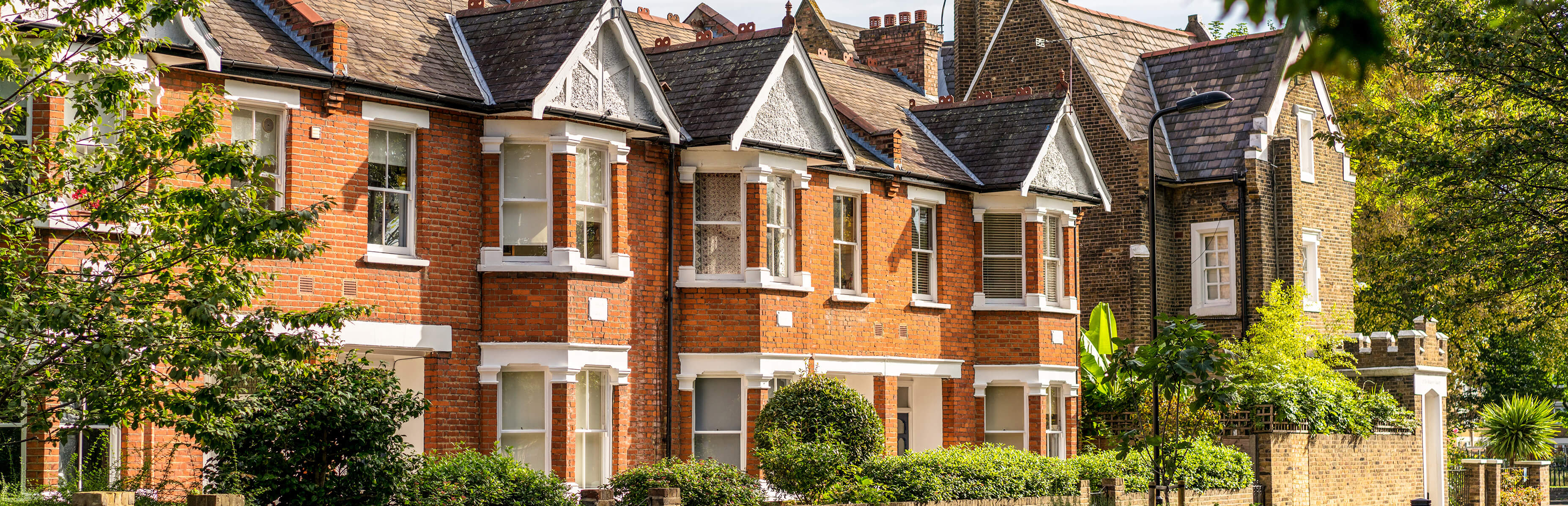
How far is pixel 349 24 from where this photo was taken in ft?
70.8

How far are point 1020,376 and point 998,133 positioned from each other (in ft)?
14.9

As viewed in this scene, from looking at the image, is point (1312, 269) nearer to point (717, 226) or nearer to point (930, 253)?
point (930, 253)

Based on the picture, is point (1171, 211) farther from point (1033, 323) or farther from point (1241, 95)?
point (1033, 323)

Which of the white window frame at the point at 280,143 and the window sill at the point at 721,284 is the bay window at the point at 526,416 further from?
the white window frame at the point at 280,143

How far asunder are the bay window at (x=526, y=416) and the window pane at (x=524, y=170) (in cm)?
243

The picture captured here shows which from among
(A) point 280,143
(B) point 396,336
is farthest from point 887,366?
(A) point 280,143

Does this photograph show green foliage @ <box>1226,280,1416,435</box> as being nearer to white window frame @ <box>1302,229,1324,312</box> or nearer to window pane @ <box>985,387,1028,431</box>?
white window frame @ <box>1302,229,1324,312</box>

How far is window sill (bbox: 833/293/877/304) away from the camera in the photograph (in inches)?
1036

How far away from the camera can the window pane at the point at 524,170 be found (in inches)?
863

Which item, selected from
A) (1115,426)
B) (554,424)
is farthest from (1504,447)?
(554,424)

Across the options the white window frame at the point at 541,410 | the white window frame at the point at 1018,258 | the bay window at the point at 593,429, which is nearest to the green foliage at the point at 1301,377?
the white window frame at the point at 1018,258

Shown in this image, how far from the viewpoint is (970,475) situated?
2375cm

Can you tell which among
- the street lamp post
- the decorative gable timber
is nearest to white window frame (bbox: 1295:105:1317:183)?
the street lamp post

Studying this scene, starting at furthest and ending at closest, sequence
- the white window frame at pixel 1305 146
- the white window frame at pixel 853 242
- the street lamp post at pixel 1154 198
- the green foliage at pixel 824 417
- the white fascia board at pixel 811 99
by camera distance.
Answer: the white window frame at pixel 1305 146, the white window frame at pixel 853 242, the street lamp post at pixel 1154 198, the white fascia board at pixel 811 99, the green foliage at pixel 824 417
